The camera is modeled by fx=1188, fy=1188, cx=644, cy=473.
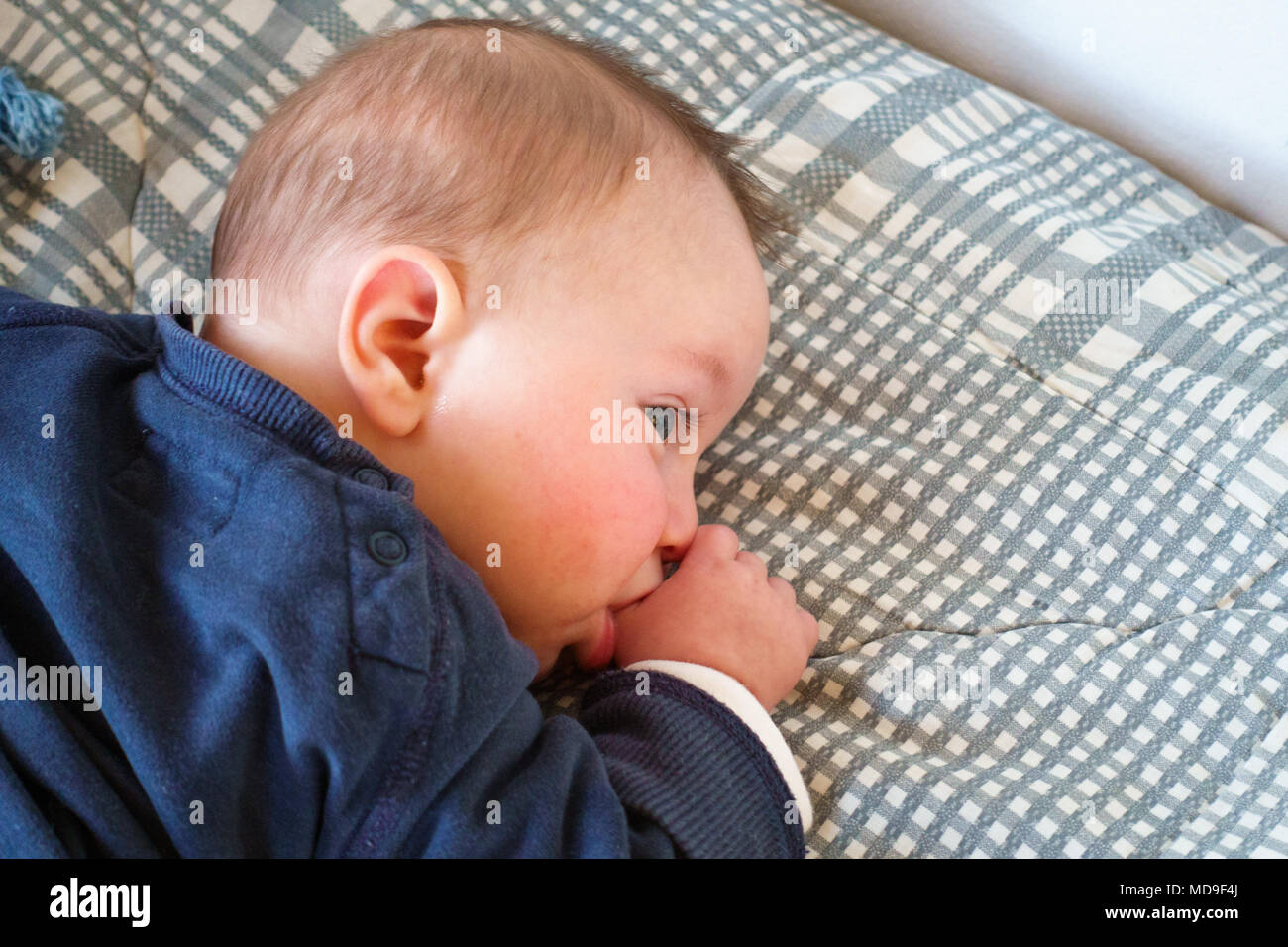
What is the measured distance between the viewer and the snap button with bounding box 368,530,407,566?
77 cm

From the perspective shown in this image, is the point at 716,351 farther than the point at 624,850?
Yes

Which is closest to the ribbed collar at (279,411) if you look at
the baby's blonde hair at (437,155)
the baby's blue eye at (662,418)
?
the baby's blonde hair at (437,155)

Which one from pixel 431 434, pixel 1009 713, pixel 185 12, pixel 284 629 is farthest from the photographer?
pixel 185 12

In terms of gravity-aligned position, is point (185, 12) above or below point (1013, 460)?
above

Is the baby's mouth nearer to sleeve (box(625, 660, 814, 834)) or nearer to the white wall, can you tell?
sleeve (box(625, 660, 814, 834))

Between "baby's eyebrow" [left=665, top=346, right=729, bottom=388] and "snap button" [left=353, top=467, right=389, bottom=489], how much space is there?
264 mm

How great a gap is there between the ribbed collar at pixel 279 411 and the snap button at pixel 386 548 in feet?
0.19

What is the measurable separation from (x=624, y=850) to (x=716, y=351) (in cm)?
42

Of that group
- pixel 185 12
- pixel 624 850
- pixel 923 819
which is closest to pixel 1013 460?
A: pixel 923 819

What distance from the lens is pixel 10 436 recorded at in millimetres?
826

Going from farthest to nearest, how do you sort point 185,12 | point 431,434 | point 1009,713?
point 185,12 → point 1009,713 → point 431,434

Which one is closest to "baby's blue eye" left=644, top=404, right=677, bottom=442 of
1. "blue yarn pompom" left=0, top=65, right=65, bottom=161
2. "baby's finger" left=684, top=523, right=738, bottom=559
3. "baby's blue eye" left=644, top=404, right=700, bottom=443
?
"baby's blue eye" left=644, top=404, right=700, bottom=443

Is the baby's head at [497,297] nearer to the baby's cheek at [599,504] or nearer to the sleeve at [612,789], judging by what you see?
the baby's cheek at [599,504]
